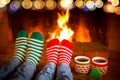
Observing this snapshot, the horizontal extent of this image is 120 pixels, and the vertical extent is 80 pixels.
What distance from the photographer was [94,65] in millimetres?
1354

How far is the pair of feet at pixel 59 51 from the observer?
1360mm

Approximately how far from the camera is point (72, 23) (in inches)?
66.2

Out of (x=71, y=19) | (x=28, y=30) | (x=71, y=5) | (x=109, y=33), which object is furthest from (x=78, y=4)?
(x=28, y=30)

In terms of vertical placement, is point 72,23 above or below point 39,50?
above

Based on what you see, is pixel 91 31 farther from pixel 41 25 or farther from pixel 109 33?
pixel 41 25

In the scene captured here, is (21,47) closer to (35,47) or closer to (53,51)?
(35,47)

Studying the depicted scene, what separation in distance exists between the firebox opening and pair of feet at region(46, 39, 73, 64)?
268mm

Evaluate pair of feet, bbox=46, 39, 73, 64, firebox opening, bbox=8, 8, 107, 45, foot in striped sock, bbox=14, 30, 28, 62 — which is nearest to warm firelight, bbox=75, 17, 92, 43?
firebox opening, bbox=8, 8, 107, 45

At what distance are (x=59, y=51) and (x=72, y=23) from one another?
34cm

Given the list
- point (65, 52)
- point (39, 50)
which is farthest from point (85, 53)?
point (39, 50)

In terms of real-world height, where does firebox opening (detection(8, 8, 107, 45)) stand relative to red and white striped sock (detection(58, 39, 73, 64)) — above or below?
above

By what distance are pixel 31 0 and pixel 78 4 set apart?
337 millimetres

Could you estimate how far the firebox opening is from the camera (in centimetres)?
165

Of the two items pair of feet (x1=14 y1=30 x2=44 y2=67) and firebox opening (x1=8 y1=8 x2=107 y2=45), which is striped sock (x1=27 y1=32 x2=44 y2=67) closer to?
pair of feet (x1=14 y1=30 x2=44 y2=67)
